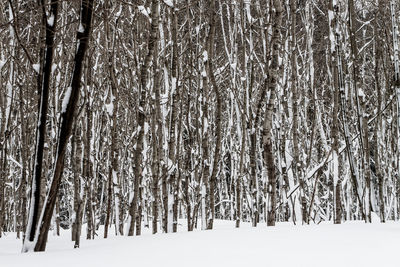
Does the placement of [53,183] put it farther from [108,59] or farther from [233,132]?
[233,132]

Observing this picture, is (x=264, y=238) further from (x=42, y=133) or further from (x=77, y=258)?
(x=42, y=133)

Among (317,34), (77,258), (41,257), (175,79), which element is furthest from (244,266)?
(317,34)

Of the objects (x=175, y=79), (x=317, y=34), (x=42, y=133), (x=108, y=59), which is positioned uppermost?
(x=317, y=34)

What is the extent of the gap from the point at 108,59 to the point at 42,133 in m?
2.13

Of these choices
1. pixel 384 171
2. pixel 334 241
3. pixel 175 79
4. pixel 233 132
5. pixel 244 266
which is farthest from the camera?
pixel 233 132

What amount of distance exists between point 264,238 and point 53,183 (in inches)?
59.2

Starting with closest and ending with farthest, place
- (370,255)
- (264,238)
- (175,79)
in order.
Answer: (370,255) < (264,238) < (175,79)

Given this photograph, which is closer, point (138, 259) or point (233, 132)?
point (138, 259)

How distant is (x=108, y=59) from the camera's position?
15.6 ft

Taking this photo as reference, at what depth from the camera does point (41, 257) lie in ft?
7.06

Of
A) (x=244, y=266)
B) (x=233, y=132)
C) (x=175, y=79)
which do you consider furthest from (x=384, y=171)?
(x=244, y=266)

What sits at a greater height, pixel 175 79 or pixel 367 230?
pixel 175 79

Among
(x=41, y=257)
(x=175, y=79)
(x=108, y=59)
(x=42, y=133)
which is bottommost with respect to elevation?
(x=41, y=257)

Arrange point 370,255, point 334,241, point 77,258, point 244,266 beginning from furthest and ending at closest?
1. point 334,241
2. point 77,258
3. point 370,255
4. point 244,266
